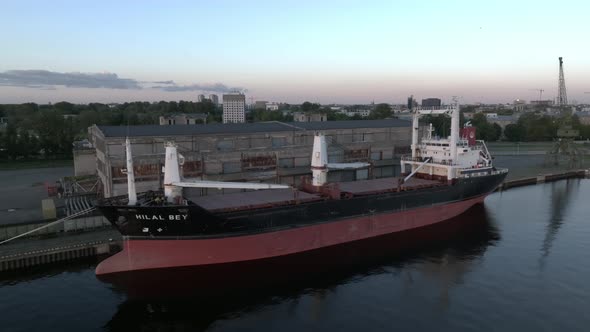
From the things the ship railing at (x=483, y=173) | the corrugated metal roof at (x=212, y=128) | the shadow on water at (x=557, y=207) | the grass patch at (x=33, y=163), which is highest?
the corrugated metal roof at (x=212, y=128)

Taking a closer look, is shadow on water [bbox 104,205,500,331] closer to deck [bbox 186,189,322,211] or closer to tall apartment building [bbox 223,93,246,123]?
deck [bbox 186,189,322,211]

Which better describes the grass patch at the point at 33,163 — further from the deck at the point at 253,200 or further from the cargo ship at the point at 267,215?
the deck at the point at 253,200

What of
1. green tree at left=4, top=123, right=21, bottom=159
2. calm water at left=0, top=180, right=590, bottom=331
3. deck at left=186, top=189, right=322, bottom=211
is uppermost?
green tree at left=4, top=123, right=21, bottom=159

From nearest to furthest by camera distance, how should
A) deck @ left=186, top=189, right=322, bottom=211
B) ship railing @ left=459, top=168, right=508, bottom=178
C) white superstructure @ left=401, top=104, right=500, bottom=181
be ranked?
deck @ left=186, top=189, right=322, bottom=211, white superstructure @ left=401, top=104, right=500, bottom=181, ship railing @ left=459, top=168, right=508, bottom=178

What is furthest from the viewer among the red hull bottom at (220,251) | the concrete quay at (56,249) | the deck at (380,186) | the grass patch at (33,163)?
the grass patch at (33,163)

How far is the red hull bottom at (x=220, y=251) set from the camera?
60.5 ft

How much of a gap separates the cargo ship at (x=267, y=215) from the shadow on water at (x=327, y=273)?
843 mm

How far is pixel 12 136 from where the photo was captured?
5459 centimetres

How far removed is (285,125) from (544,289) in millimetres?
21698

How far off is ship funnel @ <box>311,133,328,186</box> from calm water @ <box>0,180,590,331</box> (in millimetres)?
5560

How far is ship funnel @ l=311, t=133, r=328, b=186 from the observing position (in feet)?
75.1

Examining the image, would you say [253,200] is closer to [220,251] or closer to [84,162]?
[220,251]

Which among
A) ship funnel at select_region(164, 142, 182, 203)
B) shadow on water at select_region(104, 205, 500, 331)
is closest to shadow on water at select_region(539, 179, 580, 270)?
shadow on water at select_region(104, 205, 500, 331)

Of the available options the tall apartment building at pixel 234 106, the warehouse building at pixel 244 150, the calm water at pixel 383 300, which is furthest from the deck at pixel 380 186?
the tall apartment building at pixel 234 106
